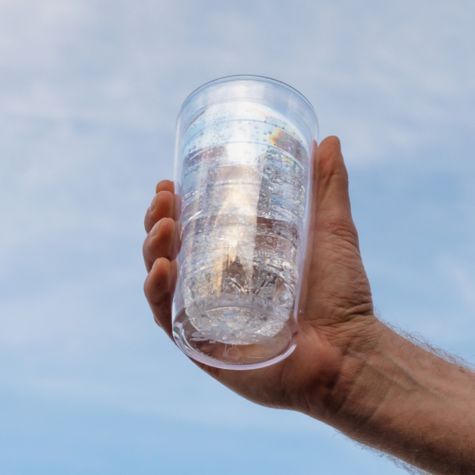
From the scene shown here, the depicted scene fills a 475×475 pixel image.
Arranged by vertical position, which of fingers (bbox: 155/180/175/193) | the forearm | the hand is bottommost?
the forearm

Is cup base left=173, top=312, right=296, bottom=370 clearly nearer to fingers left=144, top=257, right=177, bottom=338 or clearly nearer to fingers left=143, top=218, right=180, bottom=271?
fingers left=144, top=257, right=177, bottom=338

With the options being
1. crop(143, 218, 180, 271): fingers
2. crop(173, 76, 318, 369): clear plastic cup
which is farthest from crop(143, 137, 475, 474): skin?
crop(173, 76, 318, 369): clear plastic cup

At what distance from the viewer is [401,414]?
142 inches

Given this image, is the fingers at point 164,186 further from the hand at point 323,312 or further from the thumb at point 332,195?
the thumb at point 332,195

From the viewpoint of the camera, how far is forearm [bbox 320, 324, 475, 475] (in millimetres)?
3561

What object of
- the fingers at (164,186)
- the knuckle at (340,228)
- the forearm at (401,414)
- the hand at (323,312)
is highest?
the fingers at (164,186)

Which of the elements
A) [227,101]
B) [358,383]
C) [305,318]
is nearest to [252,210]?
[227,101]

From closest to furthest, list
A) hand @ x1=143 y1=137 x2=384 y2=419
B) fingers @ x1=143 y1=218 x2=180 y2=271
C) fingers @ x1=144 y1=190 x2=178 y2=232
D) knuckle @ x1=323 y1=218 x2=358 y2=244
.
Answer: fingers @ x1=143 y1=218 x2=180 y2=271 → fingers @ x1=144 y1=190 x2=178 y2=232 → hand @ x1=143 y1=137 x2=384 y2=419 → knuckle @ x1=323 y1=218 x2=358 y2=244

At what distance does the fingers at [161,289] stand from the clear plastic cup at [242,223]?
10.3 inches

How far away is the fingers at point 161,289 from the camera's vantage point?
327 cm

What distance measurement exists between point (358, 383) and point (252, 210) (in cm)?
123

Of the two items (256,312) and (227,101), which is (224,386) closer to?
(256,312)

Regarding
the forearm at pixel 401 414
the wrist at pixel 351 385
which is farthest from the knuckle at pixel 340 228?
the forearm at pixel 401 414

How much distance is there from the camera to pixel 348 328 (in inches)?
142
